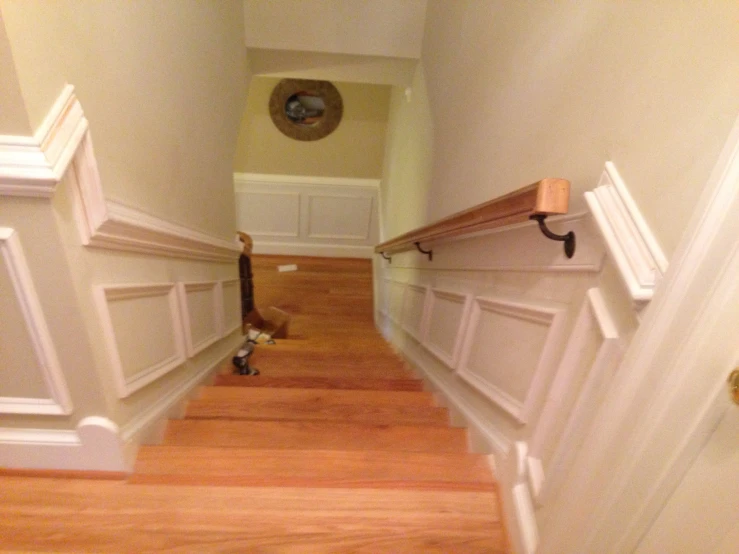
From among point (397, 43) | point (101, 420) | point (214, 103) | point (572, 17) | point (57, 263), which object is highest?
point (397, 43)

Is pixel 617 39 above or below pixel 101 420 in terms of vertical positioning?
above

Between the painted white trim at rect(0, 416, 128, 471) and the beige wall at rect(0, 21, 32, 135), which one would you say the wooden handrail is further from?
the painted white trim at rect(0, 416, 128, 471)


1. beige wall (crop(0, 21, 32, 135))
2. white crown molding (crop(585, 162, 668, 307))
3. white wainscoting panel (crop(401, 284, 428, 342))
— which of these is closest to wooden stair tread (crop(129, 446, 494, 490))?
white crown molding (crop(585, 162, 668, 307))

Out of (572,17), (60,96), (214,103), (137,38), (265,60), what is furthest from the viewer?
(265,60)

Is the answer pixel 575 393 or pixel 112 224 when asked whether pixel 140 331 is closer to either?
pixel 112 224

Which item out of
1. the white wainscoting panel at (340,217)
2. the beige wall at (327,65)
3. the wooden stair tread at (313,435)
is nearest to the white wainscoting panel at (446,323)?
the wooden stair tread at (313,435)

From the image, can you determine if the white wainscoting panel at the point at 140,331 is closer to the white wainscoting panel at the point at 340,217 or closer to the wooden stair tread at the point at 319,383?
the wooden stair tread at the point at 319,383

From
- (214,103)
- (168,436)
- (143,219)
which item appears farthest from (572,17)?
(168,436)

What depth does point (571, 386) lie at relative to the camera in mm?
883

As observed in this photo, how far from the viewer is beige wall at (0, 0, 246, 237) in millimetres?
765

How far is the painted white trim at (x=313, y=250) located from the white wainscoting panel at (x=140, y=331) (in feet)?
11.6

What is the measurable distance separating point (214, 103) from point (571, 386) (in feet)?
6.73

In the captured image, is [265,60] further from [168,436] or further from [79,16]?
[168,436]

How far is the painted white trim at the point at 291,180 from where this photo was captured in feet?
15.6
